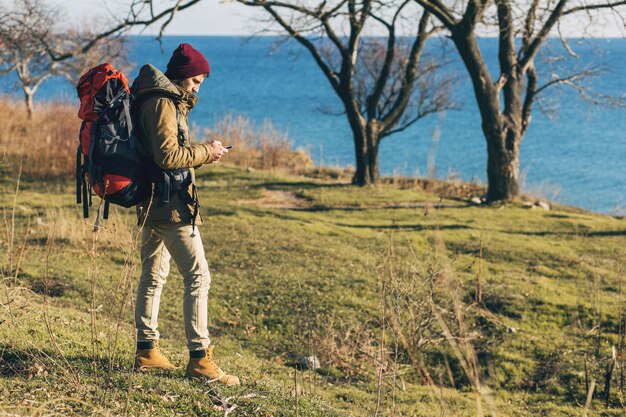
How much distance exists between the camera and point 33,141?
20.6 metres

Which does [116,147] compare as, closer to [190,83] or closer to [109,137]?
[109,137]

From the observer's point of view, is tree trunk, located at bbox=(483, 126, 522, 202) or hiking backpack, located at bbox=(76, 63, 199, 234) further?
tree trunk, located at bbox=(483, 126, 522, 202)

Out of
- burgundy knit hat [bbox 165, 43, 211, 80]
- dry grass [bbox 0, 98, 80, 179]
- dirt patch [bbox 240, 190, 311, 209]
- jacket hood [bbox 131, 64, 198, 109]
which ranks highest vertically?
burgundy knit hat [bbox 165, 43, 211, 80]

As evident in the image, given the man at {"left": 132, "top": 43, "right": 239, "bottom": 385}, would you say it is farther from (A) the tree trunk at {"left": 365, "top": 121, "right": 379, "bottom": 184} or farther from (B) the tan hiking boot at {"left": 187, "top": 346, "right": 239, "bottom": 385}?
(A) the tree trunk at {"left": 365, "top": 121, "right": 379, "bottom": 184}

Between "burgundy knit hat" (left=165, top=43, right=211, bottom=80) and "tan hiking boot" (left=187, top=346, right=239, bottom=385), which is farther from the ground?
"burgundy knit hat" (left=165, top=43, right=211, bottom=80)

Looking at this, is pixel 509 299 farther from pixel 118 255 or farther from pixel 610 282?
pixel 118 255

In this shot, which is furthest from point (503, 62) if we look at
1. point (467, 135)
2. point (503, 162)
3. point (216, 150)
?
point (467, 135)

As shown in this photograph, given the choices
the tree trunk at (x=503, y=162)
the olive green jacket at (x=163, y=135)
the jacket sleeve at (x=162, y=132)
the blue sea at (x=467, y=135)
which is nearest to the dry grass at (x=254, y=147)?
the blue sea at (x=467, y=135)

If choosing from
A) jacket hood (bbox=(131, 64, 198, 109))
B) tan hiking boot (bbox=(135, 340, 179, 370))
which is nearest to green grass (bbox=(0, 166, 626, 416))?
tan hiking boot (bbox=(135, 340, 179, 370))

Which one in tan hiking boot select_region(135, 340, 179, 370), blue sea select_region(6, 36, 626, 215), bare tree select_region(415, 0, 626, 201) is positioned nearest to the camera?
tan hiking boot select_region(135, 340, 179, 370)

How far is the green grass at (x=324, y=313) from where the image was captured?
5023mm

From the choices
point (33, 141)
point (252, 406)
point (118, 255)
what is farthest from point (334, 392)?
point (33, 141)

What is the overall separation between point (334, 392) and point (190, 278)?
2.19 metres

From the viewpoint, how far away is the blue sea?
31.5 m
